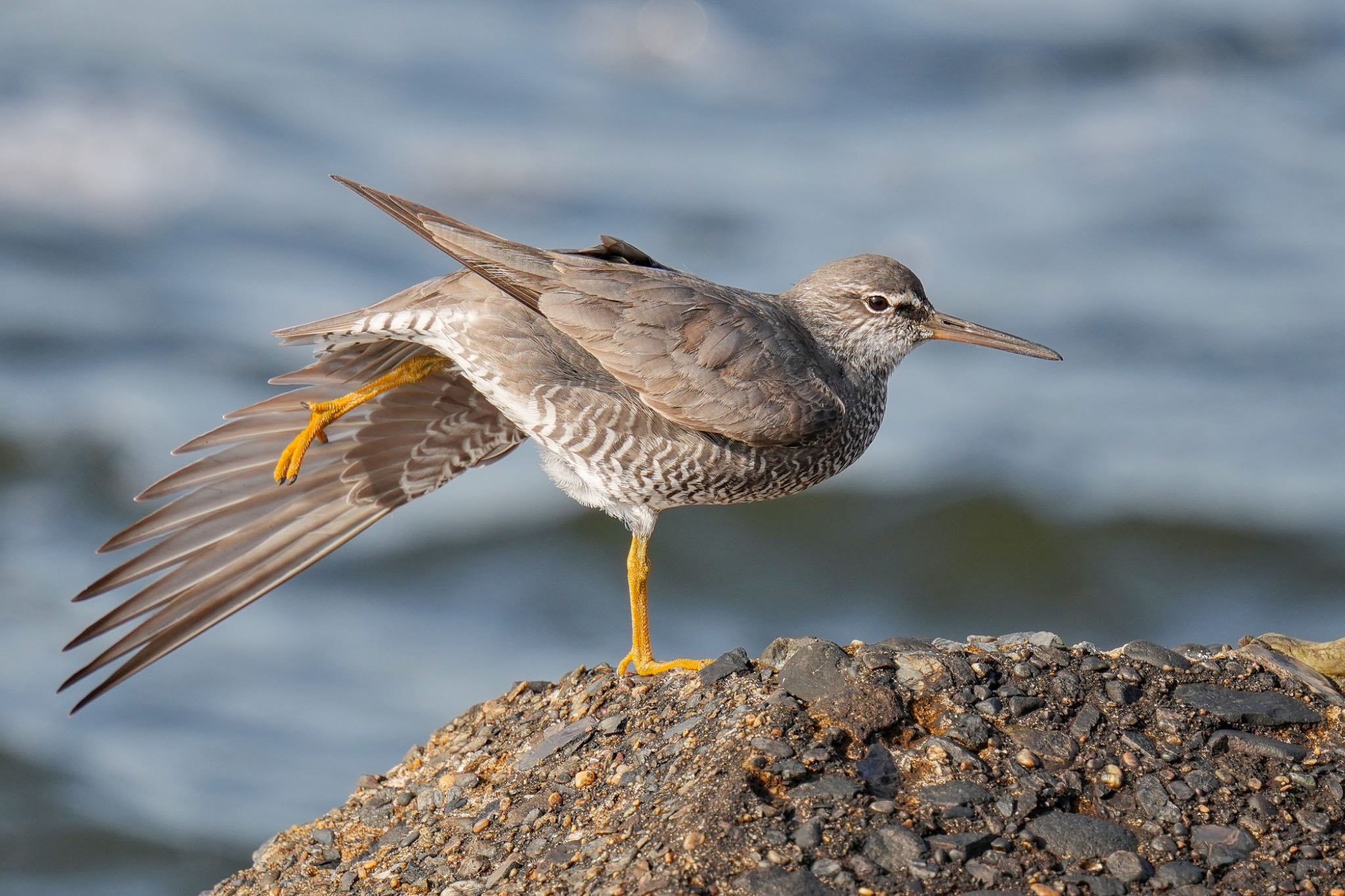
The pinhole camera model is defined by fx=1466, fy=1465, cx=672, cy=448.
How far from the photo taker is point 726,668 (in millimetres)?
6250

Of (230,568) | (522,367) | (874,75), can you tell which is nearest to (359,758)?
(230,568)

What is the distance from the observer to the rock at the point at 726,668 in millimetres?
6199

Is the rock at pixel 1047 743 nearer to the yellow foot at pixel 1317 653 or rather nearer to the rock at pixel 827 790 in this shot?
the rock at pixel 827 790

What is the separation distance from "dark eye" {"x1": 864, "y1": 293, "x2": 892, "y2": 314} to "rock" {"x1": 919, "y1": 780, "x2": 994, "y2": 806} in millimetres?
3613

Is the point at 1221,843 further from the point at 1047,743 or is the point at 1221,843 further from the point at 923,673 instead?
the point at 923,673

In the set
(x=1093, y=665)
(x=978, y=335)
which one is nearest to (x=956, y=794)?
(x=1093, y=665)

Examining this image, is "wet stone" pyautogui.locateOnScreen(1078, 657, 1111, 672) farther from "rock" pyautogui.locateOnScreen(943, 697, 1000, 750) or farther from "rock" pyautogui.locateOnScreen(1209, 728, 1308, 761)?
"rock" pyautogui.locateOnScreen(943, 697, 1000, 750)

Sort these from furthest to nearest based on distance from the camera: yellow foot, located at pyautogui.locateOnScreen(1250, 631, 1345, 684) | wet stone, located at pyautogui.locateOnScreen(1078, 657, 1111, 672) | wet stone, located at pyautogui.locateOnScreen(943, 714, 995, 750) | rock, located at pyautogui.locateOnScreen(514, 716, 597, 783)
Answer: yellow foot, located at pyautogui.locateOnScreen(1250, 631, 1345, 684) → rock, located at pyautogui.locateOnScreen(514, 716, 597, 783) → wet stone, located at pyautogui.locateOnScreen(1078, 657, 1111, 672) → wet stone, located at pyautogui.locateOnScreen(943, 714, 995, 750)

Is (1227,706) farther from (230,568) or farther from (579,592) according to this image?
(579,592)

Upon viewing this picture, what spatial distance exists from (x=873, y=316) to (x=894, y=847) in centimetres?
398

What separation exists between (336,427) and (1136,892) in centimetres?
515

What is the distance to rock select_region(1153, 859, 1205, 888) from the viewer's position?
16.0 ft

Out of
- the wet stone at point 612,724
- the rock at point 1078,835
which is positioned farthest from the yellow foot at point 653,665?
the rock at point 1078,835

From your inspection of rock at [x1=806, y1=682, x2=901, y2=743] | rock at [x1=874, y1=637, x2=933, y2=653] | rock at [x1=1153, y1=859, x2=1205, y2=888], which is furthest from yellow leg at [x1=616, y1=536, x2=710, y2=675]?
rock at [x1=1153, y1=859, x2=1205, y2=888]
